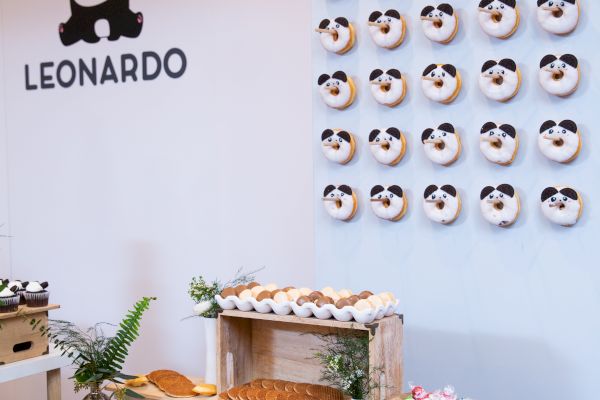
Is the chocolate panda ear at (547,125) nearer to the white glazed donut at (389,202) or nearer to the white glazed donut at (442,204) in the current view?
the white glazed donut at (442,204)

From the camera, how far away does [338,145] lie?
136 inches

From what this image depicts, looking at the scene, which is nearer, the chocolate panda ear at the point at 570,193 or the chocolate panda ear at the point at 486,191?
the chocolate panda ear at the point at 570,193

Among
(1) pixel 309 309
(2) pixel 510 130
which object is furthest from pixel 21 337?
(2) pixel 510 130

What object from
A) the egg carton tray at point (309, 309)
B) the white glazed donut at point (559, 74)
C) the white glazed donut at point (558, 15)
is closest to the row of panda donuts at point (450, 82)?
the white glazed donut at point (559, 74)

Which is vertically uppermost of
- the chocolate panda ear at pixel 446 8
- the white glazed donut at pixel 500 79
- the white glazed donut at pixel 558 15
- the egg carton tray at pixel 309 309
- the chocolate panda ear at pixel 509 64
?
the chocolate panda ear at pixel 446 8

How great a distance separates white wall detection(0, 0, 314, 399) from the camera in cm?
454

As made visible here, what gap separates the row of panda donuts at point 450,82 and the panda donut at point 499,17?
117 millimetres

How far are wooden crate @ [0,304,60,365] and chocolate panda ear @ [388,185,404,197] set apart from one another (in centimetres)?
160

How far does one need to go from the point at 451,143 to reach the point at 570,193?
0.54m

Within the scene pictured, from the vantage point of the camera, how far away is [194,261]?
193 inches

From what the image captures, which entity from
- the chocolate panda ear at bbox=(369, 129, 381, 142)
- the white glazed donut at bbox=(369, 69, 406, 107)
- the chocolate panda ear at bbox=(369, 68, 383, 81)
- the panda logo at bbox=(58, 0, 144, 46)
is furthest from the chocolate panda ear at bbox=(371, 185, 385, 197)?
the panda logo at bbox=(58, 0, 144, 46)

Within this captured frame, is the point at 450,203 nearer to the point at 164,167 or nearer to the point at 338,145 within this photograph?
the point at 338,145

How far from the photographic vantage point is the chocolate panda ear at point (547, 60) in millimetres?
2867

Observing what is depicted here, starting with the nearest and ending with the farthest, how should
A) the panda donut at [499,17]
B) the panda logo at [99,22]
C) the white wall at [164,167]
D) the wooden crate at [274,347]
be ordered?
the wooden crate at [274,347] → the panda donut at [499,17] → the white wall at [164,167] → the panda logo at [99,22]
